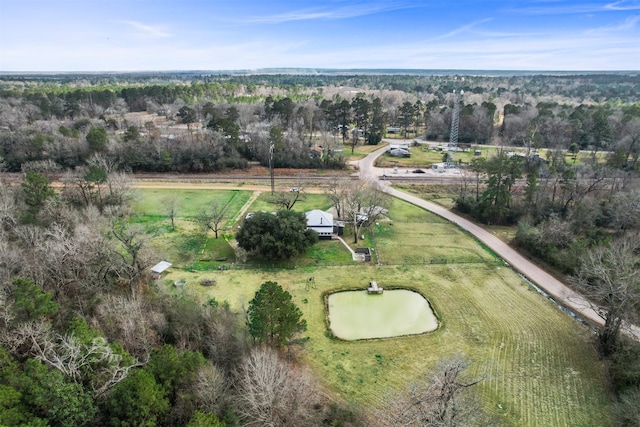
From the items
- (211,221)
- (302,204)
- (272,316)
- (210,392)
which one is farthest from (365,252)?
(210,392)

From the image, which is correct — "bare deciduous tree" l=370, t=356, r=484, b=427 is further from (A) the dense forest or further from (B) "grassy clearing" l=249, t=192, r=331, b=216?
(B) "grassy clearing" l=249, t=192, r=331, b=216

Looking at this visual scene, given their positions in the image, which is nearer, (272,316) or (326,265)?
(272,316)

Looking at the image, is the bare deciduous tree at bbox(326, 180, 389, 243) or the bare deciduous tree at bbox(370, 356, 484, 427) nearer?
the bare deciduous tree at bbox(370, 356, 484, 427)

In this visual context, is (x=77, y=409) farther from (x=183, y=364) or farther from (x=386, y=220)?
(x=386, y=220)

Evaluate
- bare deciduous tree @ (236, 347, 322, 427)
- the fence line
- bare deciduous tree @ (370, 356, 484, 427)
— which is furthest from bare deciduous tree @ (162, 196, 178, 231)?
bare deciduous tree @ (370, 356, 484, 427)

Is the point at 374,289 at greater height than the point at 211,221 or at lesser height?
lesser

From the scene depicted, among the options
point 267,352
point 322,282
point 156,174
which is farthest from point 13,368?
point 156,174

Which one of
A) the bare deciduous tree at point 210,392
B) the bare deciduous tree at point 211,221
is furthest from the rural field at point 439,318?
the bare deciduous tree at point 210,392

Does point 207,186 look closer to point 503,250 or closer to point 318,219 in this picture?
point 318,219
